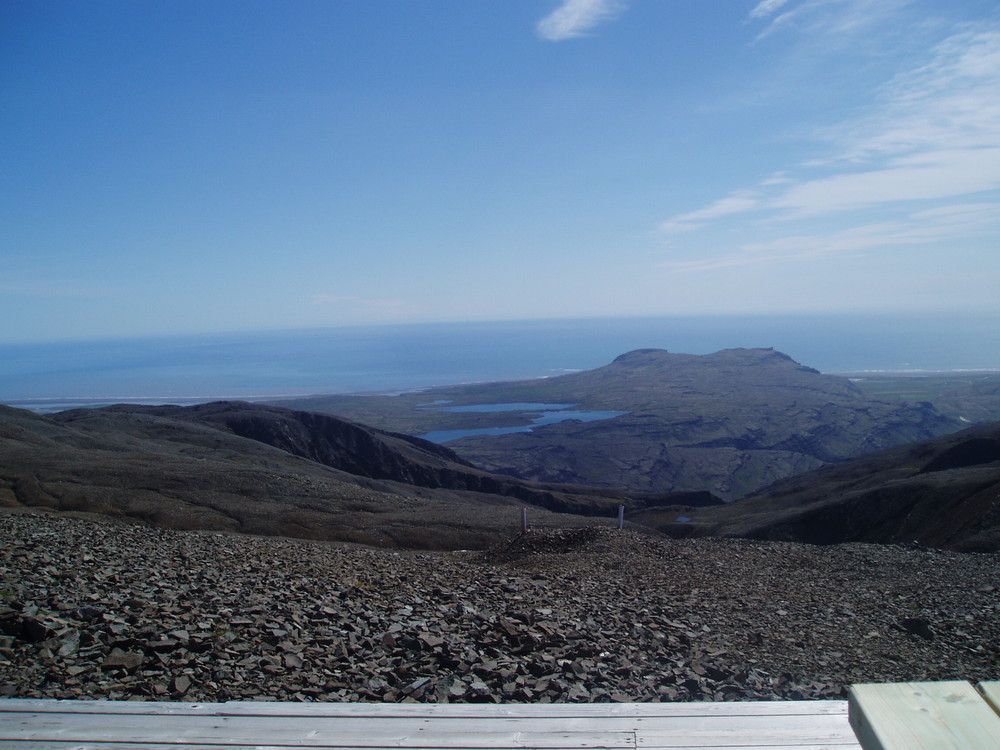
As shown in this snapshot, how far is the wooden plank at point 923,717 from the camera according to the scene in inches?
61.6

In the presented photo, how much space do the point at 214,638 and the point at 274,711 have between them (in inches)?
128

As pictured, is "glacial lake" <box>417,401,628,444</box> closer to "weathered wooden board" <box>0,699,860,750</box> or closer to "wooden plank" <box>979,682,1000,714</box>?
"weathered wooden board" <box>0,699,860,750</box>

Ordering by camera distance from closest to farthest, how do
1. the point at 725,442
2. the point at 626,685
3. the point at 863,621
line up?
the point at 626,685 < the point at 863,621 < the point at 725,442

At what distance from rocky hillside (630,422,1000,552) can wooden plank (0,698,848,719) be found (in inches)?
632

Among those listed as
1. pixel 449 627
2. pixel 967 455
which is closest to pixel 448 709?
pixel 449 627

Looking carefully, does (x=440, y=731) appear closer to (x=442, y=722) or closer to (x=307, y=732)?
(x=442, y=722)

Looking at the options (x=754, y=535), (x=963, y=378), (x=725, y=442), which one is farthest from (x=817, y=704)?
(x=963, y=378)

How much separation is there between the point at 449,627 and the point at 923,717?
491 cm

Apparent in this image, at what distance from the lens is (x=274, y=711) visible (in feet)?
7.36

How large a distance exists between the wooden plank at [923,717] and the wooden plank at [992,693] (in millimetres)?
17

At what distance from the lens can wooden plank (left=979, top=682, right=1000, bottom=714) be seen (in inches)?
66.0

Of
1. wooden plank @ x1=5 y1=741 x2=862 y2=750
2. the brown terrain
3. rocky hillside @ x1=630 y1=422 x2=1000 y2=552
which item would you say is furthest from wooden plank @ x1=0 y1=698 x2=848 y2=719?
rocky hillside @ x1=630 y1=422 x2=1000 y2=552

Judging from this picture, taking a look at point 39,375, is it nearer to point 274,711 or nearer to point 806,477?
point 806,477

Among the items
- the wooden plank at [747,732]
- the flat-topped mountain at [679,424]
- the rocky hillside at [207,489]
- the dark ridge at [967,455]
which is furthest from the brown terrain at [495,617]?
the flat-topped mountain at [679,424]
